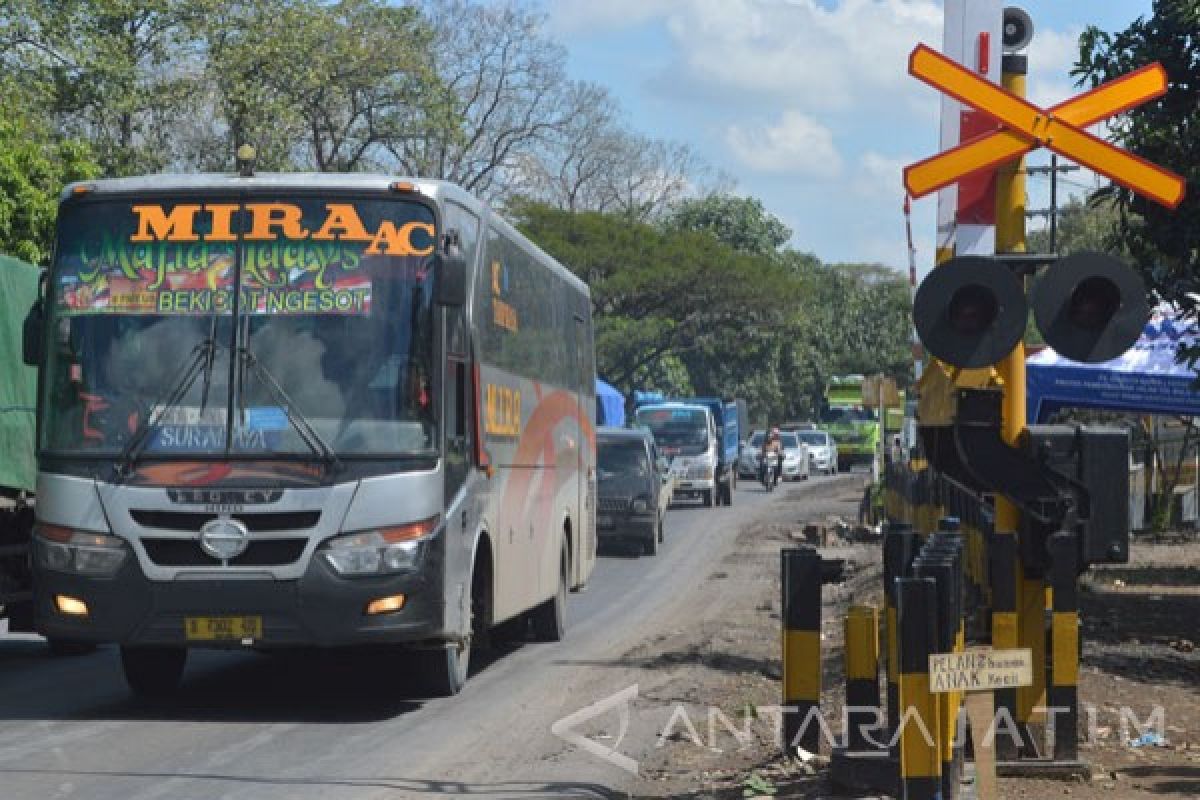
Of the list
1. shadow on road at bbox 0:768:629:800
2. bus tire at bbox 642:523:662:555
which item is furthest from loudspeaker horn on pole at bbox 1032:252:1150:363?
bus tire at bbox 642:523:662:555

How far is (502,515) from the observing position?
1378 cm

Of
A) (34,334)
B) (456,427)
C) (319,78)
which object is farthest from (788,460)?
(34,334)

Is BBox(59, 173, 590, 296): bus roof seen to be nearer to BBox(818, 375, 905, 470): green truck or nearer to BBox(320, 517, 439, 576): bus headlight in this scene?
BBox(320, 517, 439, 576): bus headlight

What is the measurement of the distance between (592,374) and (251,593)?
357 inches

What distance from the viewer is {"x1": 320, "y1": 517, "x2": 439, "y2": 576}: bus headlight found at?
11125 millimetres

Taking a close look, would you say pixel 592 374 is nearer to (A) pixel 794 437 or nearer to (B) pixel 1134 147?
(B) pixel 1134 147

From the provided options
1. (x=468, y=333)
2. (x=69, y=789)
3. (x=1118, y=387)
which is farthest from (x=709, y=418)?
(x=69, y=789)

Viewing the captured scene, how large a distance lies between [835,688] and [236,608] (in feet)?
12.6

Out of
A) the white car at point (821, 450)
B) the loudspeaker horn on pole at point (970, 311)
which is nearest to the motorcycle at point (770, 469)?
the white car at point (821, 450)

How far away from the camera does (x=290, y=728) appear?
440 inches

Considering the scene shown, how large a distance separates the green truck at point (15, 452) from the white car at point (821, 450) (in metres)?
53.2

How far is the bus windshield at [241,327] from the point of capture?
37.1ft

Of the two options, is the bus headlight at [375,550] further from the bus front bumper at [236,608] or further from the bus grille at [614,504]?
the bus grille at [614,504]

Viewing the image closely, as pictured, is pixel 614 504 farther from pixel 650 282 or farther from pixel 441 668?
pixel 650 282
